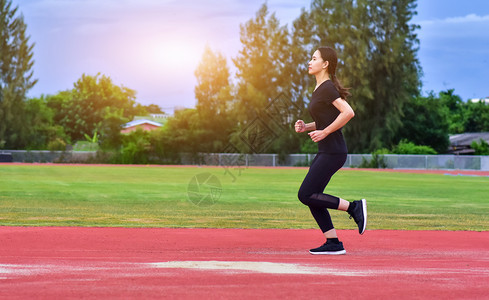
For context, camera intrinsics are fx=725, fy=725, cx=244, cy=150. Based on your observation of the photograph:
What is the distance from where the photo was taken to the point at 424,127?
242 ft

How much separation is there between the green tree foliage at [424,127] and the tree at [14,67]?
43136 millimetres

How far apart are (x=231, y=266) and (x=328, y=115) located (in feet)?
6.63

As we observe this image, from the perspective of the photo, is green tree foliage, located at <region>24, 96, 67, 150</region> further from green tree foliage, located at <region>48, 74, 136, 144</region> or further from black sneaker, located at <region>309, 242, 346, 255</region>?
black sneaker, located at <region>309, 242, 346, 255</region>

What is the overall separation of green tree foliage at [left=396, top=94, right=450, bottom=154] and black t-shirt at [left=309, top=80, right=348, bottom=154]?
6558 cm

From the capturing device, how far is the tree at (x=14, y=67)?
84812 mm

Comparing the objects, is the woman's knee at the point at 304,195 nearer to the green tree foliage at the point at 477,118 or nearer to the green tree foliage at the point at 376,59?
the green tree foliage at the point at 376,59

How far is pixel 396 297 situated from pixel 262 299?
1.10 metres

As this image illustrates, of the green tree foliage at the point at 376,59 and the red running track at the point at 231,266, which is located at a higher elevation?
the green tree foliage at the point at 376,59

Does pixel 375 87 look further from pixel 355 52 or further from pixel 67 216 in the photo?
pixel 67 216

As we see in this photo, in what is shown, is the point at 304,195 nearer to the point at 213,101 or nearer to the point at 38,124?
the point at 213,101

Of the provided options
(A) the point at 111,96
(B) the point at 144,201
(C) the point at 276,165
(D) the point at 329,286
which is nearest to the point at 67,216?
(B) the point at 144,201

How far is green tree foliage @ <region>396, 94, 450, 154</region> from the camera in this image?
240 ft

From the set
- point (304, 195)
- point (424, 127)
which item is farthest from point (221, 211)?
point (424, 127)

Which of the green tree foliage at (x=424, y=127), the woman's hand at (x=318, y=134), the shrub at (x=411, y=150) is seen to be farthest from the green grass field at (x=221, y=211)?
the green tree foliage at (x=424, y=127)
